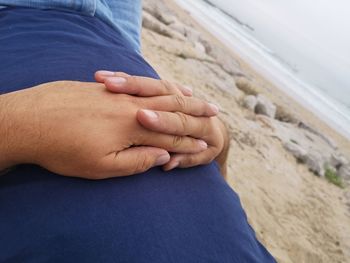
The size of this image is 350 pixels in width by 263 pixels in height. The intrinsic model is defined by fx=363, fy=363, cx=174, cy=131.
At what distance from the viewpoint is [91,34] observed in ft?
4.64

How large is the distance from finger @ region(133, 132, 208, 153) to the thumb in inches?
0.8

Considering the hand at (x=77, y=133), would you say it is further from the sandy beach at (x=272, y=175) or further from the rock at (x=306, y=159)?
the rock at (x=306, y=159)

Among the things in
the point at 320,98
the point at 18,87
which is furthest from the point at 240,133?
the point at 320,98

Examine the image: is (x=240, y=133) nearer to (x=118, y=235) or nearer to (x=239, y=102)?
(x=239, y=102)

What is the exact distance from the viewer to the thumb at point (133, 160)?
923 mm

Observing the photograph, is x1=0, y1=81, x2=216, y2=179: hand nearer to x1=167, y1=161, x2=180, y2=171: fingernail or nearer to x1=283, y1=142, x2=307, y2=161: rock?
x1=167, y1=161, x2=180, y2=171: fingernail

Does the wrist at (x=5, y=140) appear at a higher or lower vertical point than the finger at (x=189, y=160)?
lower

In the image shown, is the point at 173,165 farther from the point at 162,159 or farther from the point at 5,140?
the point at 5,140

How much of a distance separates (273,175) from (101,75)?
4553mm

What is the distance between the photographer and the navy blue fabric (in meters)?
0.82

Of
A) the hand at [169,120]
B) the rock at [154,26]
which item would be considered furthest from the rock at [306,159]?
the hand at [169,120]

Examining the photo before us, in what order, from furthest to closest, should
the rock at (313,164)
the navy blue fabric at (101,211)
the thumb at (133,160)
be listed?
the rock at (313,164), the thumb at (133,160), the navy blue fabric at (101,211)

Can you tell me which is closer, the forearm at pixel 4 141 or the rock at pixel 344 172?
the forearm at pixel 4 141

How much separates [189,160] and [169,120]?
5.9 inches
